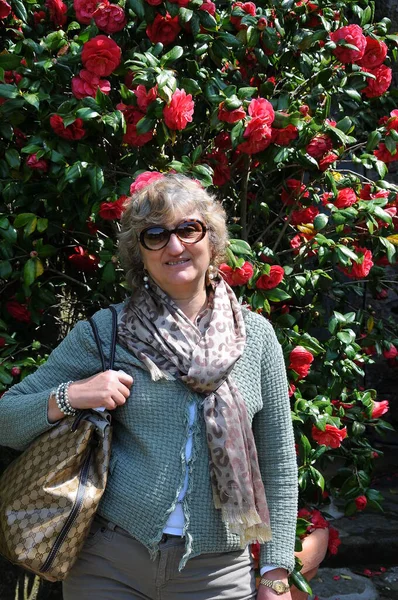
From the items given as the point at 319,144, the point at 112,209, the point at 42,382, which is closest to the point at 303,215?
the point at 319,144

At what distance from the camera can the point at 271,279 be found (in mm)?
2807

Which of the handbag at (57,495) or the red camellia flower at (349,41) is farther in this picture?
the red camellia flower at (349,41)

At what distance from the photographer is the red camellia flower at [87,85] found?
2.64 m

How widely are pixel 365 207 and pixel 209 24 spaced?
801 mm

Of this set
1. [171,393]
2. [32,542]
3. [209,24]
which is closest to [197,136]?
[209,24]

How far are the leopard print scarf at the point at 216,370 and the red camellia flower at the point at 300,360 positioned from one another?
730 mm

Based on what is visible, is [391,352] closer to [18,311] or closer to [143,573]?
[18,311]

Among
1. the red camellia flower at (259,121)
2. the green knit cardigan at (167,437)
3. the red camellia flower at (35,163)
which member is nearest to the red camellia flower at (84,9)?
the red camellia flower at (35,163)

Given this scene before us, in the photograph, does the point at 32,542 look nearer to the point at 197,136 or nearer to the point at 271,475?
the point at 271,475

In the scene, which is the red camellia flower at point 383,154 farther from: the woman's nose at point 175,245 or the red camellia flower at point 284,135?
the woman's nose at point 175,245

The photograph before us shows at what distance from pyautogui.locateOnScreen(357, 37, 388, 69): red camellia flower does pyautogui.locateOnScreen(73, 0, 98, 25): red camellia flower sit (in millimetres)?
989

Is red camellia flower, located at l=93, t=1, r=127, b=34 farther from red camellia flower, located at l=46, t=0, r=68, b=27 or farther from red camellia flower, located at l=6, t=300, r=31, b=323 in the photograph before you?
red camellia flower, located at l=6, t=300, r=31, b=323

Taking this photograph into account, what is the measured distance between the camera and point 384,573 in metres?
4.43

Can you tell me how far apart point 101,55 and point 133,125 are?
23 centimetres
